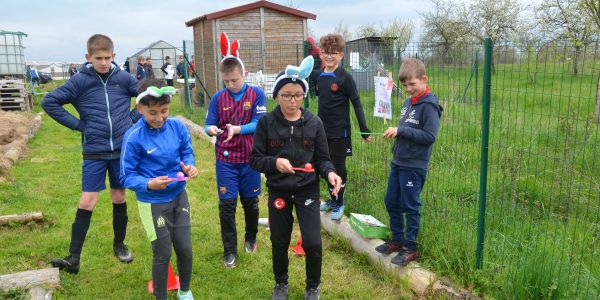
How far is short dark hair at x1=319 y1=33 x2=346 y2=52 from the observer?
4.71 meters

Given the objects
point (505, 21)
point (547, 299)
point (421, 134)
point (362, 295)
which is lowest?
point (362, 295)

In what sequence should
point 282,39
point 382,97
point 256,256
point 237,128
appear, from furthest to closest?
point 282,39
point 382,97
point 256,256
point 237,128

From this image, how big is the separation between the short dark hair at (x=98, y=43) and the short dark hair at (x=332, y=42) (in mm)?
1955

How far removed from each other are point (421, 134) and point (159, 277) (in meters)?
2.16

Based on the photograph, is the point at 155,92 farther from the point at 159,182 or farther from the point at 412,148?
the point at 412,148

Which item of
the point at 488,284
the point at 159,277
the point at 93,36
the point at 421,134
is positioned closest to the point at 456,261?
the point at 488,284

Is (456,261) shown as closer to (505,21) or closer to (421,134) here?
(421,134)

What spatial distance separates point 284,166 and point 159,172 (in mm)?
877

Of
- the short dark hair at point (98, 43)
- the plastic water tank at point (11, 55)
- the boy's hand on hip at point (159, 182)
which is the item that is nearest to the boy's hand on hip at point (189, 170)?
the boy's hand on hip at point (159, 182)

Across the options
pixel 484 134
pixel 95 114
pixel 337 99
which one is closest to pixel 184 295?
pixel 95 114

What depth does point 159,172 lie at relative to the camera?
11.0 feet

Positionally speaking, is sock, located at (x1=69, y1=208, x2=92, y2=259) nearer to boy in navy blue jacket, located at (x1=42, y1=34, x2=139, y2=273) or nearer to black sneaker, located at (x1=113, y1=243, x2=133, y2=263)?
boy in navy blue jacket, located at (x1=42, y1=34, x2=139, y2=273)

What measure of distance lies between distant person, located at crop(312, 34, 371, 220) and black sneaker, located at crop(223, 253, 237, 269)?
1379mm

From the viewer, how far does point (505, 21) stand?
96.3 ft
